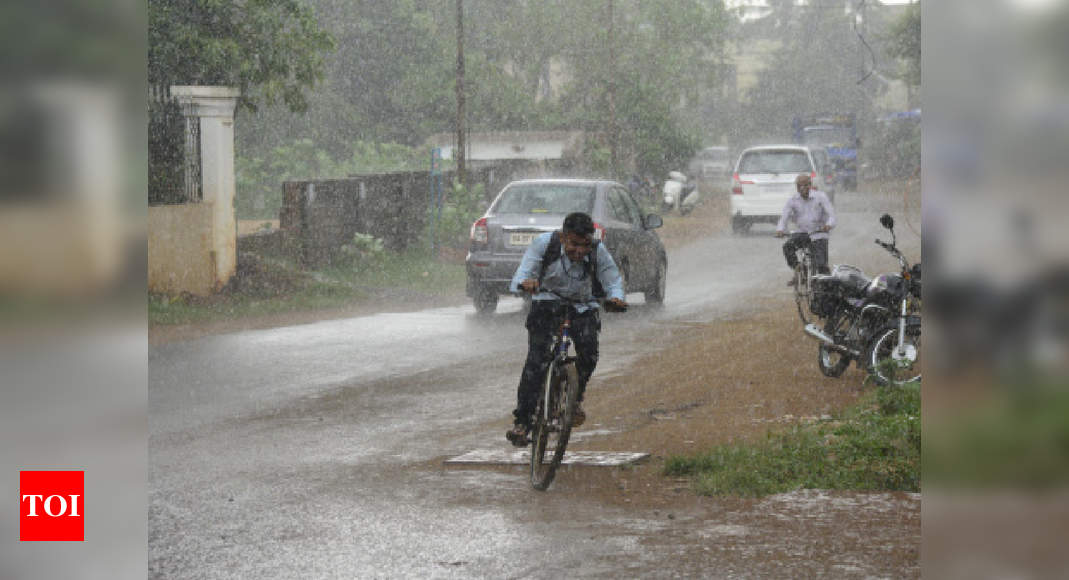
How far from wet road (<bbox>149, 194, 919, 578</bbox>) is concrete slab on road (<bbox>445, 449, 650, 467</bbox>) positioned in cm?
20

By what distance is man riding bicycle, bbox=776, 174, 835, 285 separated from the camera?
1447cm

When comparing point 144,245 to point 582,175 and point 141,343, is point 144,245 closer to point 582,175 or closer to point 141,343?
point 141,343

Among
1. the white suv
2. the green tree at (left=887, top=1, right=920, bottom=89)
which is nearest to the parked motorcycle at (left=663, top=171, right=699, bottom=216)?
the white suv

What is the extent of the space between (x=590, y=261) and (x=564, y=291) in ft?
0.75

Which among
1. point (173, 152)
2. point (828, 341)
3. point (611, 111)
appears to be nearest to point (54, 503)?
point (828, 341)

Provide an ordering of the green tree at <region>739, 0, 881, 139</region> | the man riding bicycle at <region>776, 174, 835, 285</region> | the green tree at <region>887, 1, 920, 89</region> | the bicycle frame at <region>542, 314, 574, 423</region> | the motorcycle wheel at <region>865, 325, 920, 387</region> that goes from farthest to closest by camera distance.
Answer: the green tree at <region>739, 0, 881, 139</region>, the green tree at <region>887, 1, 920, 89</region>, the man riding bicycle at <region>776, 174, 835, 285</region>, the motorcycle wheel at <region>865, 325, 920, 387</region>, the bicycle frame at <region>542, 314, 574, 423</region>

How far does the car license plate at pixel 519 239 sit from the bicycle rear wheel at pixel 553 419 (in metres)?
7.97

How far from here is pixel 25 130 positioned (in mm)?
1886

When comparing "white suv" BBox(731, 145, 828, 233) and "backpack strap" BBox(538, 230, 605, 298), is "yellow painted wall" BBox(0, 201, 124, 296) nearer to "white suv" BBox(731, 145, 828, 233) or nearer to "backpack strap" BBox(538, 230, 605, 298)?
"backpack strap" BBox(538, 230, 605, 298)

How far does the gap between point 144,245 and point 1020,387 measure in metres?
1.21

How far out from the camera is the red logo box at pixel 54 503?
206cm

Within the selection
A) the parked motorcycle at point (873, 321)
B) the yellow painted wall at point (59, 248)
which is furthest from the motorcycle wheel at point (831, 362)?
the yellow painted wall at point (59, 248)

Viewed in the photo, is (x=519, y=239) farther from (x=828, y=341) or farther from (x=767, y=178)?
(x=767, y=178)

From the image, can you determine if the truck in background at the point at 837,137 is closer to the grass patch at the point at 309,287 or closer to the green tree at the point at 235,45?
the grass patch at the point at 309,287
